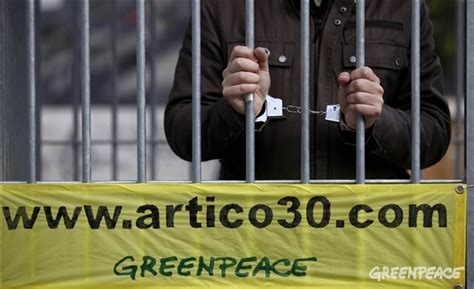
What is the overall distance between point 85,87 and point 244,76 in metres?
0.45

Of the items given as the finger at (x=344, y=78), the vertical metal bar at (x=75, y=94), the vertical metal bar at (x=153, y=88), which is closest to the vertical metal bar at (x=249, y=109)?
the finger at (x=344, y=78)

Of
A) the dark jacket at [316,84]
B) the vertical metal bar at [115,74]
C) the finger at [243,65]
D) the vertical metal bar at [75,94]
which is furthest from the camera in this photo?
the vertical metal bar at [115,74]

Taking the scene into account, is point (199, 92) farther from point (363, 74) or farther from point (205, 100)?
point (363, 74)

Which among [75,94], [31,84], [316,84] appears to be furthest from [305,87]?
[75,94]

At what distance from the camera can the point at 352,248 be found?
103 inches

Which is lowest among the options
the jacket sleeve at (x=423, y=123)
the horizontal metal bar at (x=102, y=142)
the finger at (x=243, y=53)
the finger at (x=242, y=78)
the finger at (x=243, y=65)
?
the horizontal metal bar at (x=102, y=142)

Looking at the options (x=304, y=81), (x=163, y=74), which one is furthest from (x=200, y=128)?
(x=163, y=74)

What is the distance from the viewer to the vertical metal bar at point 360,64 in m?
2.60

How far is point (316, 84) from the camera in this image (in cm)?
285

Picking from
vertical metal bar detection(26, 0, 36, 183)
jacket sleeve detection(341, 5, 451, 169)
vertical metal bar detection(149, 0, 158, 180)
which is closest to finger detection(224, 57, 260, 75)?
jacket sleeve detection(341, 5, 451, 169)

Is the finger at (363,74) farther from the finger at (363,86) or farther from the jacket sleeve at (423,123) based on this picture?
the jacket sleeve at (423,123)

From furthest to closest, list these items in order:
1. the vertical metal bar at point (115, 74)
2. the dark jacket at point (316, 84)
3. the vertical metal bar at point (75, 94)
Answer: the vertical metal bar at point (115, 74) → the vertical metal bar at point (75, 94) → the dark jacket at point (316, 84)

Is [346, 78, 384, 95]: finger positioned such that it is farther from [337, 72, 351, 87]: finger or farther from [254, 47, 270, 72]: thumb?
[254, 47, 270, 72]: thumb

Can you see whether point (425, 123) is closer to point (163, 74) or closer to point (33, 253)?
point (33, 253)
